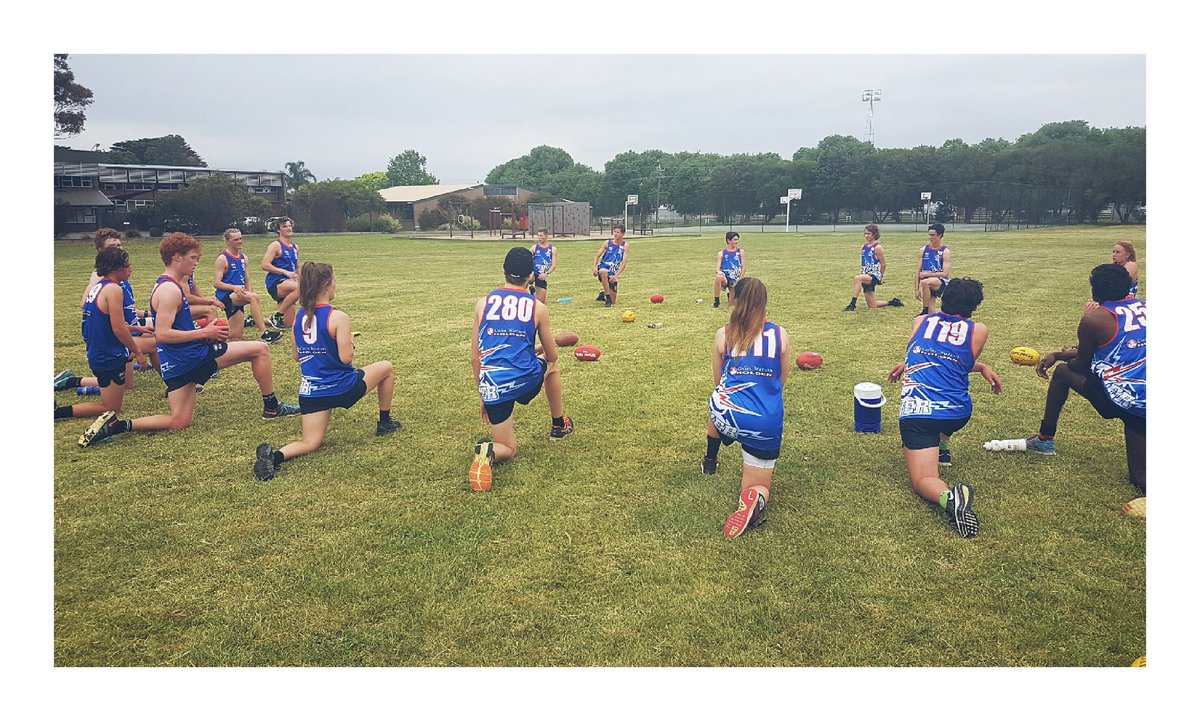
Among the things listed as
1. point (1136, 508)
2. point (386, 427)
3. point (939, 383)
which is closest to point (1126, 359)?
point (1136, 508)

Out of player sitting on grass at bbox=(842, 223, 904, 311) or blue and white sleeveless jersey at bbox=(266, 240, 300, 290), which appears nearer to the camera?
blue and white sleeveless jersey at bbox=(266, 240, 300, 290)

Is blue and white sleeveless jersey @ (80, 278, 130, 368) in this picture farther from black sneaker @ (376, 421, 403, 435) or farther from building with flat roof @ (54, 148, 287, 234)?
black sneaker @ (376, 421, 403, 435)

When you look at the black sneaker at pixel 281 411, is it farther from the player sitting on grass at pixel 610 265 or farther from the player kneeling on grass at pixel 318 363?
the player sitting on grass at pixel 610 265

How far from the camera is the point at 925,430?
569 cm

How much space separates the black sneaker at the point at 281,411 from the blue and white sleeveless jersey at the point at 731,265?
1140 cm

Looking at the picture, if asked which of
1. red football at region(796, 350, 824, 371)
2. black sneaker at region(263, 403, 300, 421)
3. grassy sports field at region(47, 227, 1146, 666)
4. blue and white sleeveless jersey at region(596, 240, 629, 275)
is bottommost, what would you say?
grassy sports field at region(47, 227, 1146, 666)

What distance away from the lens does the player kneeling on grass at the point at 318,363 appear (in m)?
6.39

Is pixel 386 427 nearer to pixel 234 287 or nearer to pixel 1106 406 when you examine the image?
pixel 234 287

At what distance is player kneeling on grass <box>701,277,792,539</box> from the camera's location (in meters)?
5.26

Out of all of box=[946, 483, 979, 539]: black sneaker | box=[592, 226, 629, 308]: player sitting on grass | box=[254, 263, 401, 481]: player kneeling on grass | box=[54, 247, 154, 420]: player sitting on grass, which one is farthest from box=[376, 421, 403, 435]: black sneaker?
box=[592, 226, 629, 308]: player sitting on grass

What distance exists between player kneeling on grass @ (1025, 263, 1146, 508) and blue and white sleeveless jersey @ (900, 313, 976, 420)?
3.81 feet
